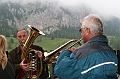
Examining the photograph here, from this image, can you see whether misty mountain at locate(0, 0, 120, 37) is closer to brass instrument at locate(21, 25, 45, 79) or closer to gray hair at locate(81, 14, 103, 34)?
brass instrument at locate(21, 25, 45, 79)

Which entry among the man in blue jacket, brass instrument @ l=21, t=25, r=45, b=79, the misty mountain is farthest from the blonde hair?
the misty mountain

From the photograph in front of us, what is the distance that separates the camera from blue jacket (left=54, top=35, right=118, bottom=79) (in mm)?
1793

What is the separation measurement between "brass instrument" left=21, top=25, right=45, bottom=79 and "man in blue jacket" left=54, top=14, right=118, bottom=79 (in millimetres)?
925

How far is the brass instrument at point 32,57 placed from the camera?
2762 mm

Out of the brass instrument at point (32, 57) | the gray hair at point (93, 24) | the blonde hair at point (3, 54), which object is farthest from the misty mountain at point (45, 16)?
the gray hair at point (93, 24)

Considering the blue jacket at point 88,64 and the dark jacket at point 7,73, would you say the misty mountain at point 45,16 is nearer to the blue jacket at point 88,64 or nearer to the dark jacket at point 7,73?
the dark jacket at point 7,73

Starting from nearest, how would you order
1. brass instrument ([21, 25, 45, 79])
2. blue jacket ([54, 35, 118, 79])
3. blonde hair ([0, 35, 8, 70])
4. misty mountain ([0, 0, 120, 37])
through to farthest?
1. blue jacket ([54, 35, 118, 79])
2. blonde hair ([0, 35, 8, 70])
3. brass instrument ([21, 25, 45, 79])
4. misty mountain ([0, 0, 120, 37])

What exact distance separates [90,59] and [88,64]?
41 millimetres

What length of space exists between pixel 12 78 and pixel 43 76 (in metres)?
0.68

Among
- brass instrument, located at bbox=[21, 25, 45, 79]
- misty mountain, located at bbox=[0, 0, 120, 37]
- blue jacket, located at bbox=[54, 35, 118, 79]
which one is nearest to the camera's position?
blue jacket, located at bbox=[54, 35, 118, 79]

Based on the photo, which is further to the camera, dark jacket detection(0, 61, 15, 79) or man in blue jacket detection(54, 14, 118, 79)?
dark jacket detection(0, 61, 15, 79)

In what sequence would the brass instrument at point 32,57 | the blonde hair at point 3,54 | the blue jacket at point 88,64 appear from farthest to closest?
the brass instrument at point 32,57 < the blonde hair at point 3,54 < the blue jacket at point 88,64

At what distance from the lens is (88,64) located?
179 cm

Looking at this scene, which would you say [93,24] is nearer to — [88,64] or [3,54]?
[88,64]
